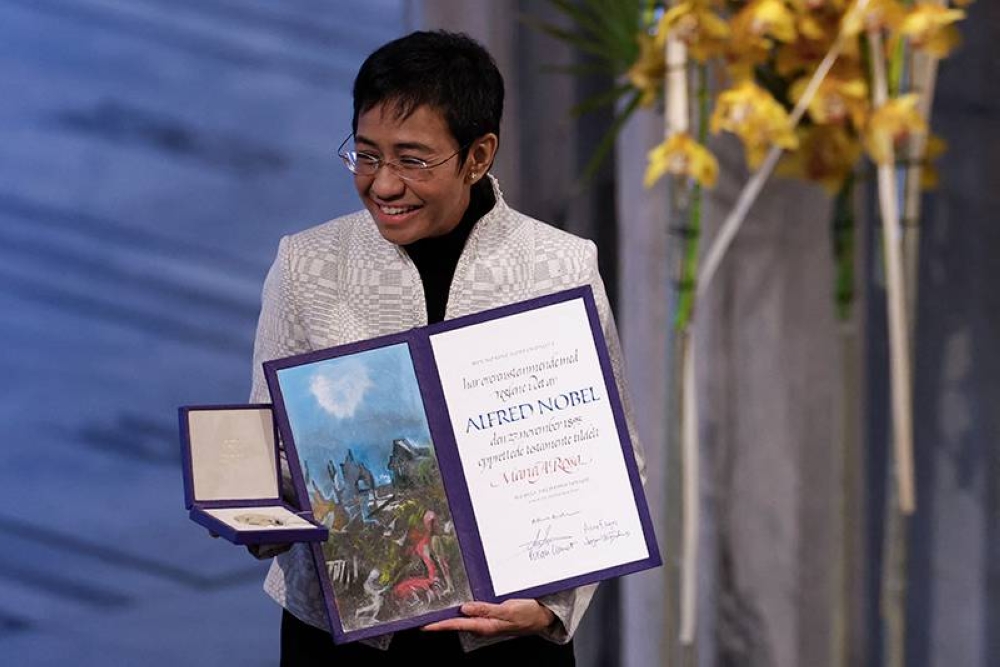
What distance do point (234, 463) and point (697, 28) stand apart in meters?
0.98

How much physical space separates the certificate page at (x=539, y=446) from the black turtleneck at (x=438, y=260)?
93 mm

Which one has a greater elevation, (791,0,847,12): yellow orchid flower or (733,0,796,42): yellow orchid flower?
(791,0,847,12): yellow orchid flower

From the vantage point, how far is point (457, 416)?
1.53 meters

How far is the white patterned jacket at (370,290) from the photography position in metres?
1.57

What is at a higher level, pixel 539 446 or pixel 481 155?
pixel 481 155

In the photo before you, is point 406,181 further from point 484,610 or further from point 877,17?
point 877,17

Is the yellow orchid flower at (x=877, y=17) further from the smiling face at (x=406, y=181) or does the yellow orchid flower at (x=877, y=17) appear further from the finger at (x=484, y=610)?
the finger at (x=484, y=610)

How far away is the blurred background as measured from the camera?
8.73 feet

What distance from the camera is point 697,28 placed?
2.13 metres

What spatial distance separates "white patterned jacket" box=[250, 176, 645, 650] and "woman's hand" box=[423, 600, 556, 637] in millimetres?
43

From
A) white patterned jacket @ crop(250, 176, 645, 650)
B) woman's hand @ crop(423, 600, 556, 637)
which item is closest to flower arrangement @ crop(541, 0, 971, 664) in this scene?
white patterned jacket @ crop(250, 176, 645, 650)

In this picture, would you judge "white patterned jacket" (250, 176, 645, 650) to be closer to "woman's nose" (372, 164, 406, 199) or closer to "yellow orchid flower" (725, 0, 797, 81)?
"woman's nose" (372, 164, 406, 199)
